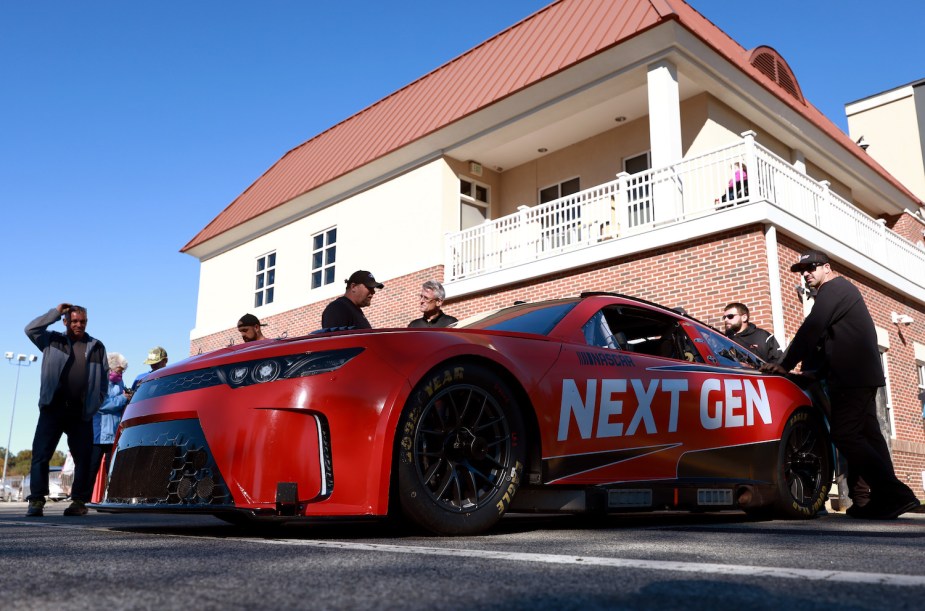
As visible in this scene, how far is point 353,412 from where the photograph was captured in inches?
132

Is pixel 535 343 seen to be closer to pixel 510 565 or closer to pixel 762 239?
pixel 510 565

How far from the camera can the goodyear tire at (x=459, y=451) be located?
338 centimetres

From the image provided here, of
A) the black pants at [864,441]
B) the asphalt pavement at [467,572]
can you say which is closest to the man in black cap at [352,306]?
the asphalt pavement at [467,572]

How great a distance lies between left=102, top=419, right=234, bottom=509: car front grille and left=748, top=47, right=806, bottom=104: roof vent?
15250mm

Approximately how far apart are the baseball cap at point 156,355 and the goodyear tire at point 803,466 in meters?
6.94

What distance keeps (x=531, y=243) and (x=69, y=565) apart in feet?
41.4

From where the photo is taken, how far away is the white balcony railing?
1172cm

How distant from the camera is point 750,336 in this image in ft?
26.5

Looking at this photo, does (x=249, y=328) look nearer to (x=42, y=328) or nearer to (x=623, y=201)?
(x=42, y=328)

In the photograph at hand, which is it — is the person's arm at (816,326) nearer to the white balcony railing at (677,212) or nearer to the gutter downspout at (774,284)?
the gutter downspout at (774,284)

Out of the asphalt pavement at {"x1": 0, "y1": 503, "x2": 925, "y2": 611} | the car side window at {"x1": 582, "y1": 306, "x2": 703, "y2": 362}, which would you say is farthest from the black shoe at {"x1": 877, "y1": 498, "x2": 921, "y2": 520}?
the asphalt pavement at {"x1": 0, "y1": 503, "x2": 925, "y2": 611}

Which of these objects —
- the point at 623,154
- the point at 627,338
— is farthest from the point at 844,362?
the point at 623,154

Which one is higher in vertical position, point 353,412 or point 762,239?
point 762,239

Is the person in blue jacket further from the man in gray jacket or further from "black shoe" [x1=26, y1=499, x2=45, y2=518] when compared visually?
"black shoe" [x1=26, y1=499, x2=45, y2=518]
